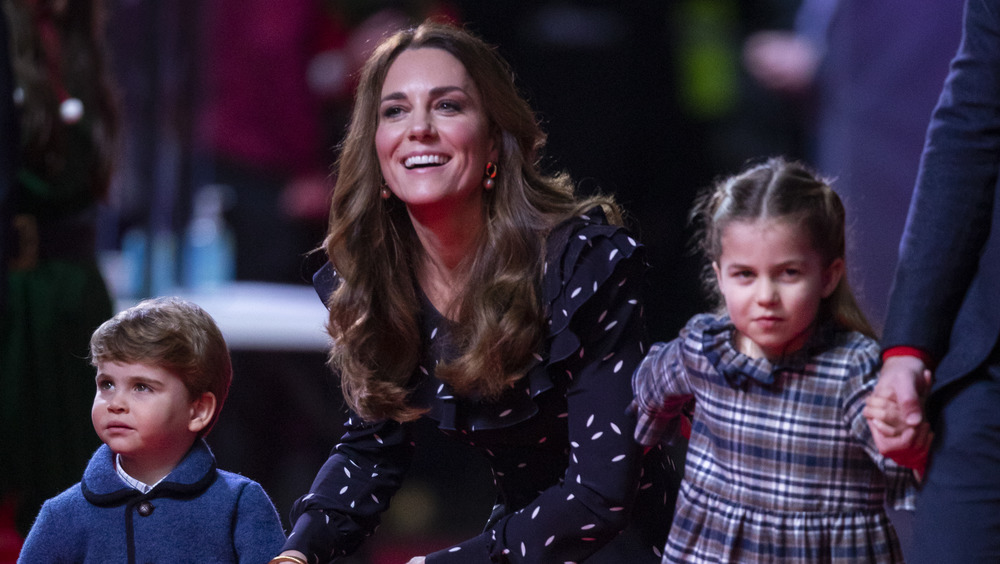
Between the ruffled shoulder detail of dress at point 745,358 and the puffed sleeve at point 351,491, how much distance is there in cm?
63

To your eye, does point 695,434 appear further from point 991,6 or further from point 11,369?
point 11,369

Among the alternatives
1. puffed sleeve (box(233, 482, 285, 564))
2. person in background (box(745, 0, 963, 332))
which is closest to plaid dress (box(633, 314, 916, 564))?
puffed sleeve (box(233, 482, 285, 564))

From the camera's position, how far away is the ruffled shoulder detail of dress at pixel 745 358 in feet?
5.39

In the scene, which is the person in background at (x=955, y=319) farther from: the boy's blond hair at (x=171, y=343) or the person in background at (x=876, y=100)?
the person in background at (x=876, y=100)

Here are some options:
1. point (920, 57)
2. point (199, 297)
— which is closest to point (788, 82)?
point (920, 57)

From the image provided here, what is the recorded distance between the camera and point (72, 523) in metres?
1.60

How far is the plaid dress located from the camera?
1579 mm

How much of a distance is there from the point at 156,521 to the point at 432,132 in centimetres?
78

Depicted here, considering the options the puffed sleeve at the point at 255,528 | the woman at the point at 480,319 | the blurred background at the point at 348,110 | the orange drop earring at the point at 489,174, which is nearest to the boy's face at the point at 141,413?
the puffed sleeve at the point at 255,528

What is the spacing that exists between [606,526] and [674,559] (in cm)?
12

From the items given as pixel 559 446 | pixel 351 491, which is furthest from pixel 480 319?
pixel 351 491

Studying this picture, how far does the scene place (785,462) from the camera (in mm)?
1624

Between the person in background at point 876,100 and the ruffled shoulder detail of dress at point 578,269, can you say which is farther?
the person in background at point 876,100

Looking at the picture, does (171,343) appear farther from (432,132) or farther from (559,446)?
(559,446)
